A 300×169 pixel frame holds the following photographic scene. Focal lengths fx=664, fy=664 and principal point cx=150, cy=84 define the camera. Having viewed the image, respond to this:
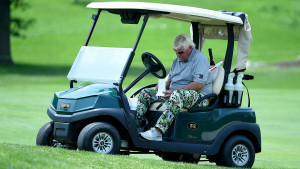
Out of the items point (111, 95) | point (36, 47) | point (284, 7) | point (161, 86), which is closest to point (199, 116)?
point (161, 86)

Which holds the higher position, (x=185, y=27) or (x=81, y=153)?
(x=185, y=27)

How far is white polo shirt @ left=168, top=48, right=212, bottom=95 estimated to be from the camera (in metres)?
7.45

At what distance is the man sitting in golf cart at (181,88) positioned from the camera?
7258 millimetres

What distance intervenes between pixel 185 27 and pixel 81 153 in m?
39.3

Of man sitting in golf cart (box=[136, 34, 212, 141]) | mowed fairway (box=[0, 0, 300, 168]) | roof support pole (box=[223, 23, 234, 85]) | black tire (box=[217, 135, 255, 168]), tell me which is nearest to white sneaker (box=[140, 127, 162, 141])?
man sitting in golf cart (box=[136, 34, 212, 141])

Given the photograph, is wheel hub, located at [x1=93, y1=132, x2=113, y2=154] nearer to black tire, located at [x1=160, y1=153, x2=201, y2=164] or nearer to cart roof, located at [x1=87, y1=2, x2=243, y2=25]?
cart roof, located at [x1=87, y1=2, x2=243, y2=25]

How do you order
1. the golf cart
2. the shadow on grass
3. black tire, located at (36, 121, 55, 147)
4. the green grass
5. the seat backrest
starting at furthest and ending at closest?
the shadow on grass, the seat backrest, black tire, located at (36, 121, 55, 147), the golf cart, the green grass

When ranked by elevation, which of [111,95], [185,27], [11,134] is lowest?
[11,134]

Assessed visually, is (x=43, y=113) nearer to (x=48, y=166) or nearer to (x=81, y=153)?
(x=81, y=153)

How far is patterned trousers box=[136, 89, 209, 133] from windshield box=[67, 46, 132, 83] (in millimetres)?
455

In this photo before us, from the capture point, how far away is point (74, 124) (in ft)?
23.2

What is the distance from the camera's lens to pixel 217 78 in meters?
7.75

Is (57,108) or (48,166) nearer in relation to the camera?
(48,166)

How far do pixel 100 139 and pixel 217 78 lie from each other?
1.65m
